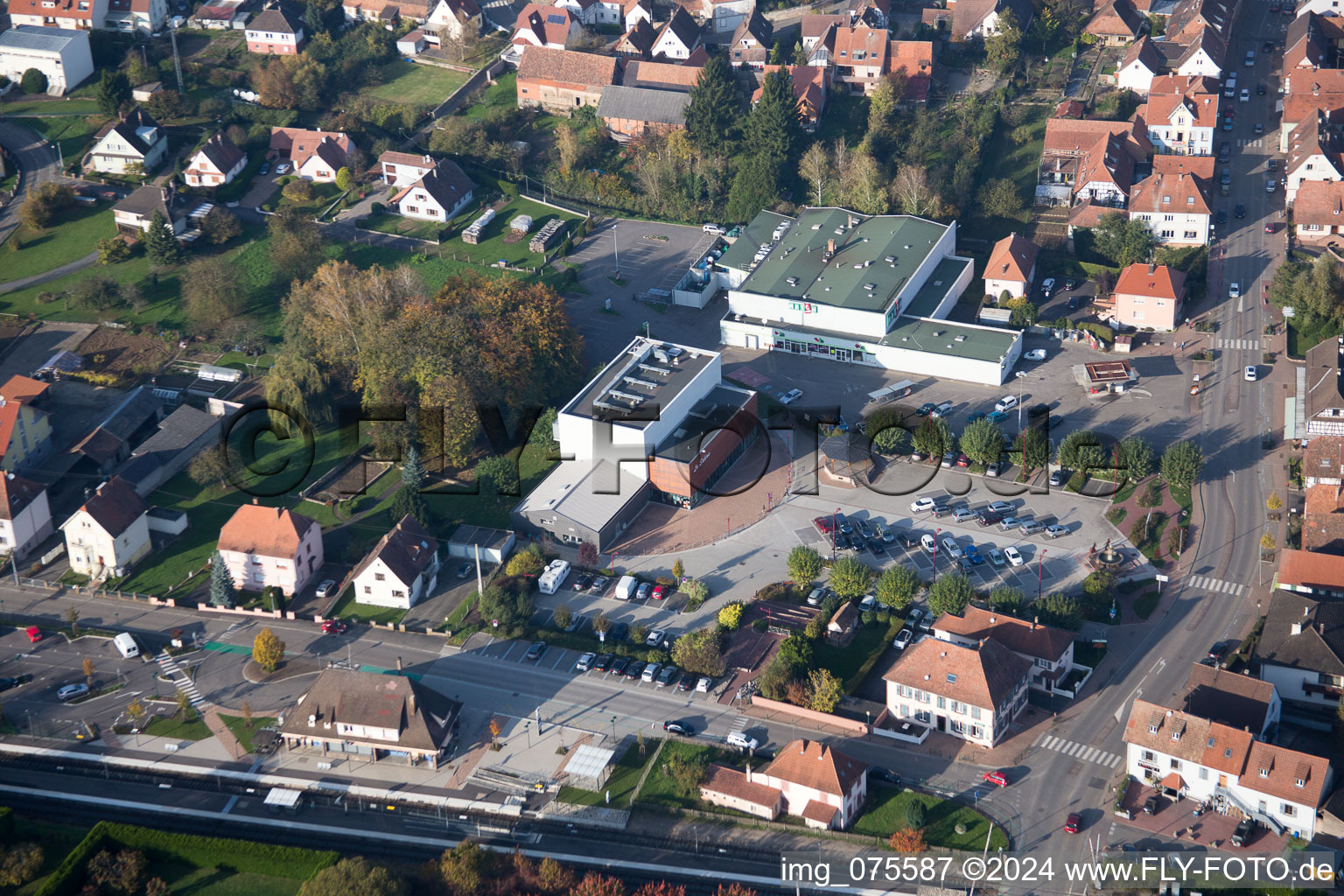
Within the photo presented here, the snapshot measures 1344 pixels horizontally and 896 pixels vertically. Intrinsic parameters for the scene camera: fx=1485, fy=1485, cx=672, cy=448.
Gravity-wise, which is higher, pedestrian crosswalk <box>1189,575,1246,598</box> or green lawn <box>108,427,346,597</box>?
pedestrian crosswalk <box>1189,575,1246,598</box>

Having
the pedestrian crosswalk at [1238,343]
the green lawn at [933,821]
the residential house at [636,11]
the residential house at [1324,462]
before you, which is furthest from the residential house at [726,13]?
the green lawn at [933,821]

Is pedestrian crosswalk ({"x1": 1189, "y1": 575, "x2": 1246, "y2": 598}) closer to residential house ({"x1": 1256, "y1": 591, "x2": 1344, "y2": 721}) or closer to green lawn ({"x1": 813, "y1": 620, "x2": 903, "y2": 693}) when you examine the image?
residential house ({"x1": 1256, "y1": 591, "x2": 1344, "y2": 721})

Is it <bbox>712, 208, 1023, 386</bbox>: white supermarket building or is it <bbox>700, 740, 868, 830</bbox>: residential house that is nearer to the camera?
<bbox>700, 740, 868, 830</bbox>: residential house

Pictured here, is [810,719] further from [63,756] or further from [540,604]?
[63,756]

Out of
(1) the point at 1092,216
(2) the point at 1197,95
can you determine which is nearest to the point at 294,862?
(1) the point at 1092,216

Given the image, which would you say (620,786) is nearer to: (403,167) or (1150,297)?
(1150,297)

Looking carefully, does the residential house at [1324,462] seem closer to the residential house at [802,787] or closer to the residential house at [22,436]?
the residential house at [802,787]

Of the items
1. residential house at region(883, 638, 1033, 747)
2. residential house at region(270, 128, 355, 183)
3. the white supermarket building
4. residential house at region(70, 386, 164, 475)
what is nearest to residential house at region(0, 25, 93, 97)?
residential house at region(270, 128, 355, 183)
